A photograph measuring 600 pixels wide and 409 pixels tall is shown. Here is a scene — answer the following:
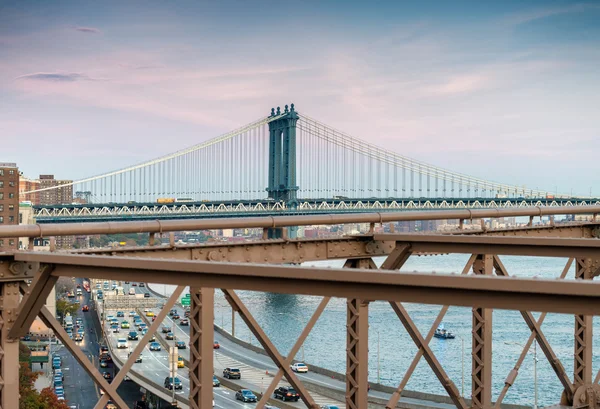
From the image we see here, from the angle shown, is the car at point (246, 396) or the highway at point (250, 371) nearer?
the highway at point (250, 371)

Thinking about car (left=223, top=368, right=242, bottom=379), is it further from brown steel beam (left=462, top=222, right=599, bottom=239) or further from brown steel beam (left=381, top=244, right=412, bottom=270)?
brown steel beam (left=381, top=244, right=412, bottom=270)

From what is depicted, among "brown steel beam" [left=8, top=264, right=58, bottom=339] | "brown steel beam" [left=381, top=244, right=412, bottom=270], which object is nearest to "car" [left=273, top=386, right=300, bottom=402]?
"brown steel beam" [left=381, top=244, right=412, bottom=270]

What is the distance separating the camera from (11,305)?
20.6 feet

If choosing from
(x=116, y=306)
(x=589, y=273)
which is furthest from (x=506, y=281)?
(x=116, y=306)

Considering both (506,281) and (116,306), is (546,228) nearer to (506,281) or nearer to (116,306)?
(506,281)

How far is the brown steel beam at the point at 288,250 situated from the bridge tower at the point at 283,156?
7715cm

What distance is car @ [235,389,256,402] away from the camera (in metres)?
46.3

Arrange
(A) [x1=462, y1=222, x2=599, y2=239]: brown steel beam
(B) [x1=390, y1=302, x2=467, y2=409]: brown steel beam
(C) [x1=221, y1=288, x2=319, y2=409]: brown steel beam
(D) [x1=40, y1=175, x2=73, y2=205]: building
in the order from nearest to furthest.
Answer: (C) [x1=221, y1=288, x2=319, y2=409]: brown steel beam
(B) [x1=390, y1=302, x2=467, y2=409]: brown steel beam
(A) [x1=462, y1=222, x2=599, y2=239]: brown steel beam
(D) [x1=40, y1=175, x2=73, y2=205]: building

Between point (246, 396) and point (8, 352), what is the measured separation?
135ft

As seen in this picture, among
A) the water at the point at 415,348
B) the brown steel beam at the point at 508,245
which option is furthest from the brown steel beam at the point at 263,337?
the water at the point at 415,348

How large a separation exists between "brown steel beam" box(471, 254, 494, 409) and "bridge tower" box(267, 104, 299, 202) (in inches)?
3031

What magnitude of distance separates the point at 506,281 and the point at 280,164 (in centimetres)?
8990

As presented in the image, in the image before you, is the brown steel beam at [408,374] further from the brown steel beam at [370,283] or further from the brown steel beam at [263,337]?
the brown steel beam at [370,283]

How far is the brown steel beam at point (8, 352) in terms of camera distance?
242 inches
